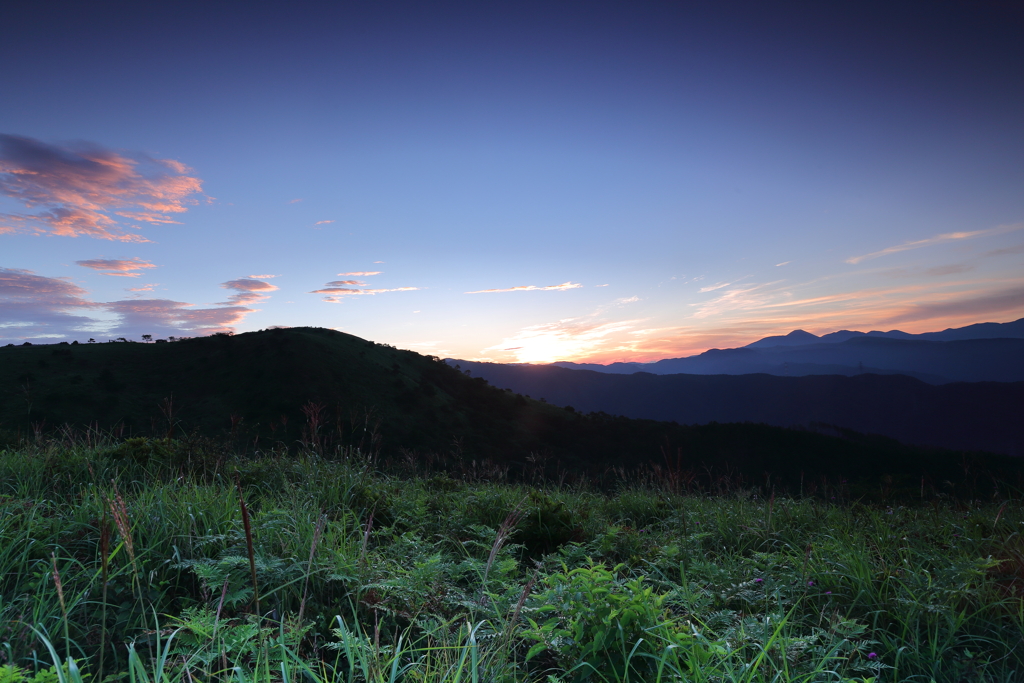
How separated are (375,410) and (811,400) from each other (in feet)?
362

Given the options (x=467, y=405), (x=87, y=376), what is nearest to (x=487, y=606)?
(x=467, y=405)

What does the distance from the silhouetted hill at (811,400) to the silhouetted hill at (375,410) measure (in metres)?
23.9

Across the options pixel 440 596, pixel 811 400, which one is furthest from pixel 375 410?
pixel 811 400

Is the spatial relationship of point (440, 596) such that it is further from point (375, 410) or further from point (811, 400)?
point (811, 400)

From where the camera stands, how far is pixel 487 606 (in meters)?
2.87

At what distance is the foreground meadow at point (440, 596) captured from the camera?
2.20 m

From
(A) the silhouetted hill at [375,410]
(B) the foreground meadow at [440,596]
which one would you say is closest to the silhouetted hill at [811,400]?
(A) the silhouetted hill at [375,410]

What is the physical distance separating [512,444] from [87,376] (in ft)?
124

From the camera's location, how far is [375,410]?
37594mm

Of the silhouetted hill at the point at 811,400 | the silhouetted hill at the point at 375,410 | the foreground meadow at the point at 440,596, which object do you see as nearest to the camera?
the foreground meadow at the point at 440,596

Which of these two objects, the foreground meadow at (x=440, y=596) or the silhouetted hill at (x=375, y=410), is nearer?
the foreground meadow at (x=440, y=596)

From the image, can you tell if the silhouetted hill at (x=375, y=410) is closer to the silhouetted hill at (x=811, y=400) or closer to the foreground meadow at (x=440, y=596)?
the silhouetted hill at (x=811, y=400)

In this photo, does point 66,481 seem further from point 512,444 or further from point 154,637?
point 512,444

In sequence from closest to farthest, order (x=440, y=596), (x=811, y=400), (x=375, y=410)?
(x=440, y=596)
(x=375, y=410)
(x=811, y=400)
